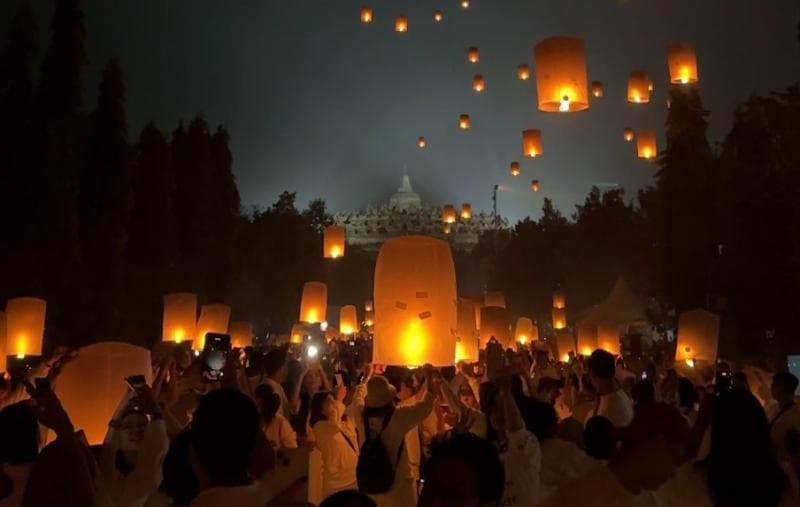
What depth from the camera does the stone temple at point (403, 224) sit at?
96.2m

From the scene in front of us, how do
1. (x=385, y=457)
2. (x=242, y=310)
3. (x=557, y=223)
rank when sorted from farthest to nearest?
(x=557, y=223), (x=242, y=310), (x=385, y=457)

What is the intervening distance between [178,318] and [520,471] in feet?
41.4

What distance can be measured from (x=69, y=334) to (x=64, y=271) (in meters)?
1.72

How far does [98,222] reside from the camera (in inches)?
878

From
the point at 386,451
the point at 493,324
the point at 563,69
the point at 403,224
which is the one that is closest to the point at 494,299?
the point at 493,324

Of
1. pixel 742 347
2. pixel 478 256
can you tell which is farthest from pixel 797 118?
pixel 478 256

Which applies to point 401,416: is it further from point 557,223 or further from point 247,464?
point 557,223

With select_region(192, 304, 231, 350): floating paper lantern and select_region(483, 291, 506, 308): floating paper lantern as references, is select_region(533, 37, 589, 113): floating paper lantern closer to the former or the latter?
select_region(192, 304, 231, 350): floating paper lantern

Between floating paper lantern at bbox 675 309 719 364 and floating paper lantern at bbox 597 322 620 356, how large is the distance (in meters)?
4.71

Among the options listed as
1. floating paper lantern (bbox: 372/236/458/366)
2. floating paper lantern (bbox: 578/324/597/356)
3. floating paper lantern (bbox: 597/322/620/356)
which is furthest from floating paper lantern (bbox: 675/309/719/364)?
floating paper lantern (bbox: 372/236/458/366)

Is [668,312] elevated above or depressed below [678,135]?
below

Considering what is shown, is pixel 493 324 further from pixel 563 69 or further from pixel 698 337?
pixel 563 69

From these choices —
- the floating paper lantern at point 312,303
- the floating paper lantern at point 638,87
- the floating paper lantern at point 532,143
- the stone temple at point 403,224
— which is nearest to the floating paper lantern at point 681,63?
the floating paper lantern at point 638,87

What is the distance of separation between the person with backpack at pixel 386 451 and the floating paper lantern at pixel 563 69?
4.67 metres
